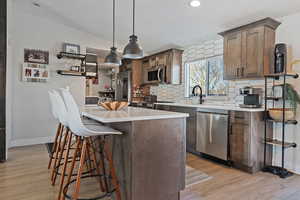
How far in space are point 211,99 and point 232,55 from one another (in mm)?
1094

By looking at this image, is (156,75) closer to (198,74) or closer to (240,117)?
(198,74)

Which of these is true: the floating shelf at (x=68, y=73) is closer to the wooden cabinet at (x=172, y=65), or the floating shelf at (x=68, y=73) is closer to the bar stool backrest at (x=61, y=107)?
the wooden cabinet at (x=172, y=65)

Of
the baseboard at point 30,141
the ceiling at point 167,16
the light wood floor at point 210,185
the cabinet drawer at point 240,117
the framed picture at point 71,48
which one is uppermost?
the ceiling at point 167,16

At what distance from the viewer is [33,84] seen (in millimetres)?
4395

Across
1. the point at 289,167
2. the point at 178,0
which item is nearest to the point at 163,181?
the point at 289,167

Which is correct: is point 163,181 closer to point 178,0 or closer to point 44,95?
point 178,0

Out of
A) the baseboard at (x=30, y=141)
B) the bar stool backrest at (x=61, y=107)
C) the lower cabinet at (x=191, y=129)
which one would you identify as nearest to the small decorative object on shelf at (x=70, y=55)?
the baseboard at (x=30, y=141)

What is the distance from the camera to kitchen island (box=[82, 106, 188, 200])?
1.75 m

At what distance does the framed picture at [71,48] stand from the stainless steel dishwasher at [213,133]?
3.36 m

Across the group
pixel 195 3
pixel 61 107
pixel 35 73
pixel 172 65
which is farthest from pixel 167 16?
pixel 35 73

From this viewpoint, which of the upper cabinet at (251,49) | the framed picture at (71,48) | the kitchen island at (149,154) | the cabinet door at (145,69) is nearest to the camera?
the kitchen island at (149,154)

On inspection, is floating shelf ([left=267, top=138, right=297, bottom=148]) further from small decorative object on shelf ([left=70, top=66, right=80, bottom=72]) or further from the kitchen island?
small decorative object on shelf ([left=70, top=66, right=80, bottom=72])

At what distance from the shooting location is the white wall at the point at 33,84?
4199mm

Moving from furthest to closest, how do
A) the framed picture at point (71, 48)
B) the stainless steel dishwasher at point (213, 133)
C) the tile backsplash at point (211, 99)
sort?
1. the framed picture at point (71, 48)
2. the tile backsplash at point (211, 99)
3. the stainless steel dishwasher at point (213, 133)
